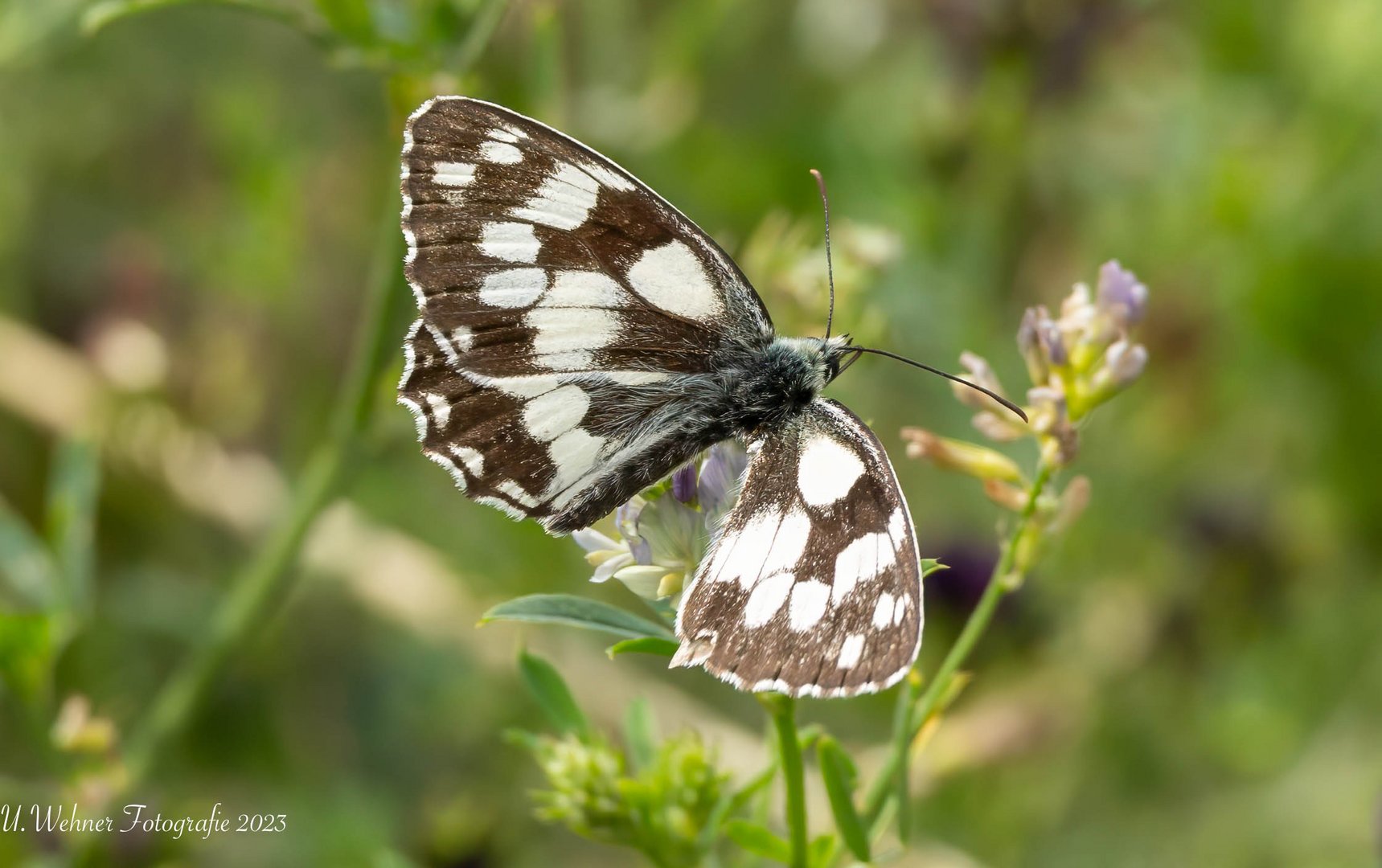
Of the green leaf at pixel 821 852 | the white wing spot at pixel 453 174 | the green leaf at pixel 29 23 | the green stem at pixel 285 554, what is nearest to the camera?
the green leaf at pixel 821 852

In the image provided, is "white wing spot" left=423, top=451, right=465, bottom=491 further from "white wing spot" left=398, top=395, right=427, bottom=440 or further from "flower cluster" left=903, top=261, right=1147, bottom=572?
"flower cluster" left=903, top=261, right=1147, bottom=572

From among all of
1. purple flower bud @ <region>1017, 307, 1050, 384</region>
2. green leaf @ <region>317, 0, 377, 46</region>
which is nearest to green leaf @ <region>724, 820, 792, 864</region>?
purple flower bud @ <region>1017, 307, 1050, 384</region>

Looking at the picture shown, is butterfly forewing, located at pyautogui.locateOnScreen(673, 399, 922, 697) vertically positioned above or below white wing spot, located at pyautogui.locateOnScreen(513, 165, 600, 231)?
below

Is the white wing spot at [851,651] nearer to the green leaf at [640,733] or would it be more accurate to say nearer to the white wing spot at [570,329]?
the green leaf at [640,733]

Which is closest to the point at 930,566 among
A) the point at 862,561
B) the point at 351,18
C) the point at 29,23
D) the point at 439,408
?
the point at 862,561

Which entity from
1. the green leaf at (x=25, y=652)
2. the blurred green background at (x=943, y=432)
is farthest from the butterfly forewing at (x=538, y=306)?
the blurred green background at (x=943, y=432)

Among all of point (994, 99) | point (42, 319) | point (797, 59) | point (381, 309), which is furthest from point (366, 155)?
point (381, 309)

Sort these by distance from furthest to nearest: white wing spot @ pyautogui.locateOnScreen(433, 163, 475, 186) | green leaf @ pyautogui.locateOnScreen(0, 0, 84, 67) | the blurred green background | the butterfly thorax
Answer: the blurred green background, green leaf @ pyautogui.locateOnScreen(0, 0, 84, 67), the butterfly thorax, white wing spot @ pyautogui.locateOnScreen(433, 163, 475, 186)

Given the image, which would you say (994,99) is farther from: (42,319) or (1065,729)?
(42,319)
